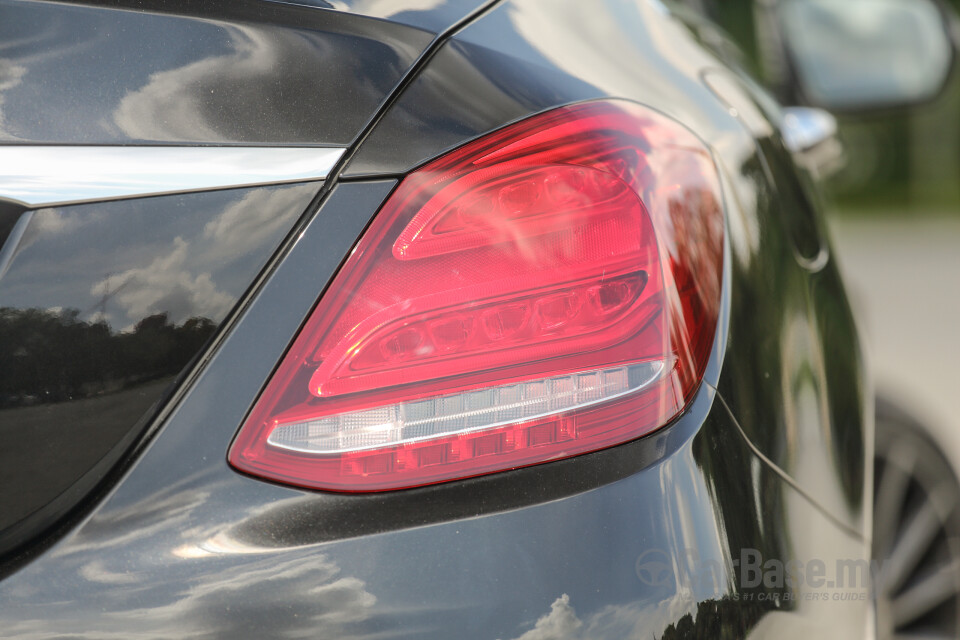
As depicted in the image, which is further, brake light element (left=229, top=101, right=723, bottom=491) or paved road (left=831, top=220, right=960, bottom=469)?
paved road (left=831, top=220, right=960, bottom=469)

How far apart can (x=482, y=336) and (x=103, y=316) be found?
0.38 metres

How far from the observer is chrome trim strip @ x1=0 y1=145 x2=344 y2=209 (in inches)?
35.4

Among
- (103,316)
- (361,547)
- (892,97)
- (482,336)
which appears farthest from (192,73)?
(892,97)

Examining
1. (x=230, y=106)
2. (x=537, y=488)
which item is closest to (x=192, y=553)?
(x=537, y=488)

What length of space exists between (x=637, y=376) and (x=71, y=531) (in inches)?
23.5

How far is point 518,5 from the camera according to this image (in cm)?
114

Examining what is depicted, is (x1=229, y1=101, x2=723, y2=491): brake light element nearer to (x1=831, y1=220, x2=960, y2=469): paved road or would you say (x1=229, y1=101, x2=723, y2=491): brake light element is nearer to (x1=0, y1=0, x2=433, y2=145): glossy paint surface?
(x1=0, y1=0, x2=433, y2=145): glossy paint surface

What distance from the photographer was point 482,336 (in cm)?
94

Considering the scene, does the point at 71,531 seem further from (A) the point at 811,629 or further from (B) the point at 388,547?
(A) the point at 811,629

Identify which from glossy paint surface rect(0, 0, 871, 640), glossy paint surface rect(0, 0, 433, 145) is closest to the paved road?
glossy paint surface rect(0, 0, 871, 640)

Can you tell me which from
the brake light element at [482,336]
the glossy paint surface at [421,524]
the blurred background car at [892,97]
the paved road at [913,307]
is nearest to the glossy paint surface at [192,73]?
the glossy paint surface at [421,524]

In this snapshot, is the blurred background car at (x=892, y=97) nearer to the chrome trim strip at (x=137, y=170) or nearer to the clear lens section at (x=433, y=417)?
the clear lens section at (x=433, y=417)

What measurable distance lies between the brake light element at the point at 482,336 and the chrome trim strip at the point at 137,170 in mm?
108

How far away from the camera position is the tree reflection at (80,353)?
91cm
